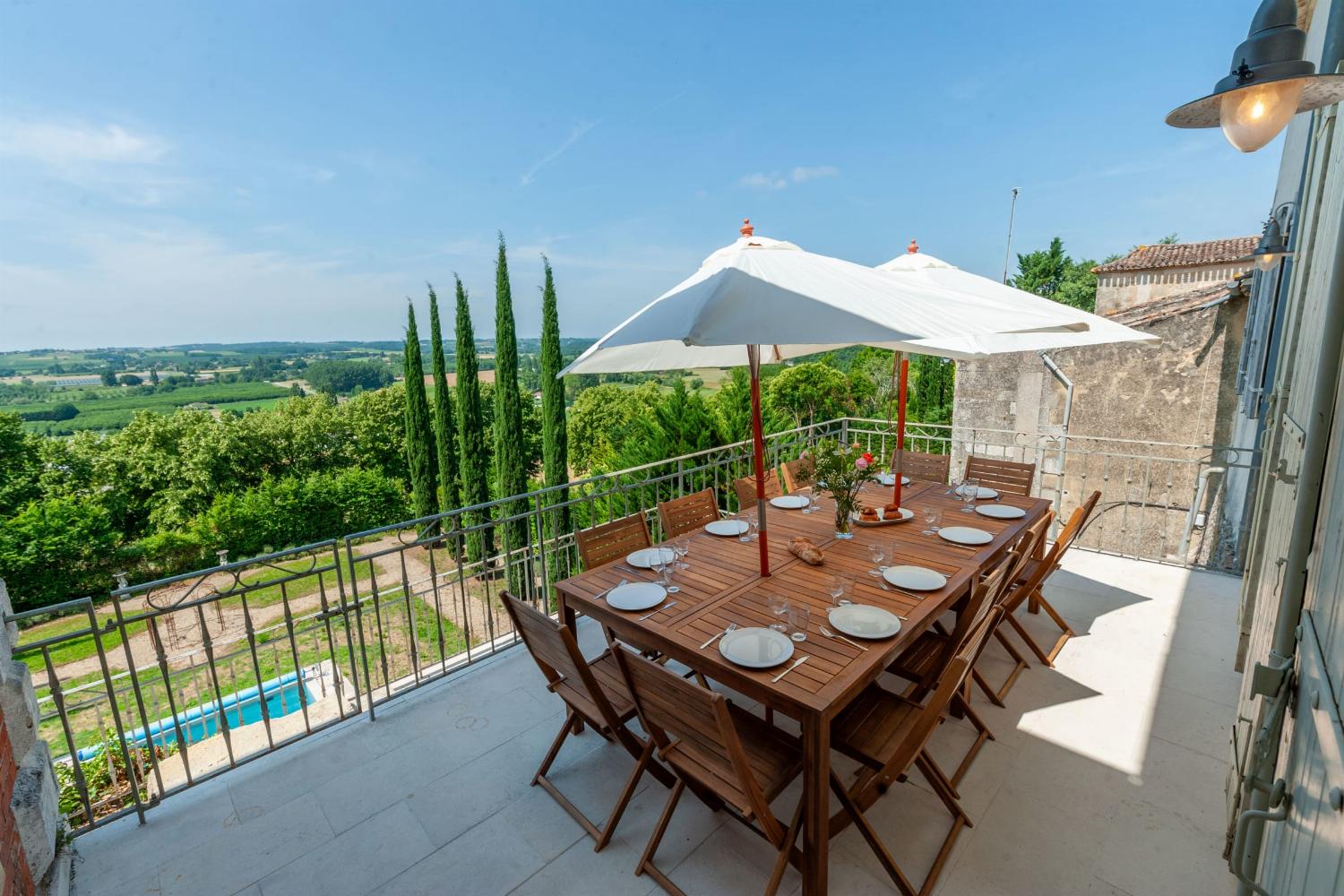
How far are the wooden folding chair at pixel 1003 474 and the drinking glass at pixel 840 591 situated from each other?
262 centimetres

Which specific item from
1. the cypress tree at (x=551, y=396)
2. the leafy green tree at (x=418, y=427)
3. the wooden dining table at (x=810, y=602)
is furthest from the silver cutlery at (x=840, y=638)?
the leafy green tree at (x=418, y=427)

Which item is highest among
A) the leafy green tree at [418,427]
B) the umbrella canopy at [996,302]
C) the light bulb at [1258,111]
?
the light bulb at [1258,111]

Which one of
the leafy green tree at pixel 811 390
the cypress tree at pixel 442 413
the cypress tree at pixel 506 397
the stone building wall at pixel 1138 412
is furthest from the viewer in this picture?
the leafy green tree at pixel 811 390

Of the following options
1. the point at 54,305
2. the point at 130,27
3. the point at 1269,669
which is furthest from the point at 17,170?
the point at 1269,669

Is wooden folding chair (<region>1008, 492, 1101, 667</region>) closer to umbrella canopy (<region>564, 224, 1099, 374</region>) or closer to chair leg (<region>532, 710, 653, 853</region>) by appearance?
umbrella canopy (<region>564, 224, 1099, 374</region>)

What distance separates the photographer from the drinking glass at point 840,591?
2703mm

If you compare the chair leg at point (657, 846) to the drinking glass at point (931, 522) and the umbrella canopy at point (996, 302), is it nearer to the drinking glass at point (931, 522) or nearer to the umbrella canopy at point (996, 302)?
the drinking glass at point (931, 522)

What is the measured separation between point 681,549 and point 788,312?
1.78 m

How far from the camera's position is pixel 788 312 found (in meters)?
2.24

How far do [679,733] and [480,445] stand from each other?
1977 cm

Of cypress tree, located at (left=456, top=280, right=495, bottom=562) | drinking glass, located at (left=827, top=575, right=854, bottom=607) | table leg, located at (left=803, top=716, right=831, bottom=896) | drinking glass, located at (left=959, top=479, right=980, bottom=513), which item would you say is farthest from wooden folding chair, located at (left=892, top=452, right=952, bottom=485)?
cypress tree, located at (left=456, top=280, right=495, bottom=562)

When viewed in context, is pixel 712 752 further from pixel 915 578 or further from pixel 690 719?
pixel 915 578

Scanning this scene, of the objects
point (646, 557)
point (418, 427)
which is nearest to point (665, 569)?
point (646, 557)

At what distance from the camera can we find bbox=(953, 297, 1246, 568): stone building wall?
938 centimetres
